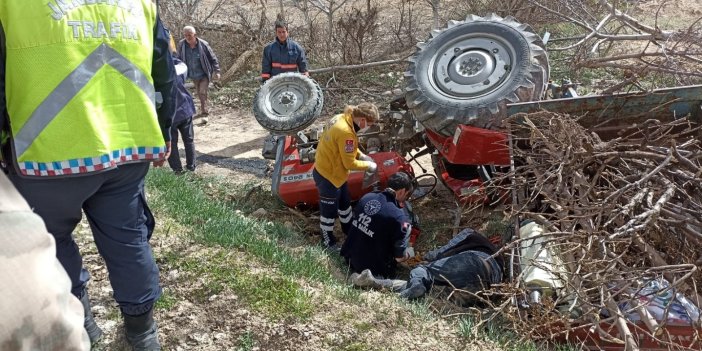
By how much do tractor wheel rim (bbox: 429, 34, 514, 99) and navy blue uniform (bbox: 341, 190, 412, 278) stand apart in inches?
38.4

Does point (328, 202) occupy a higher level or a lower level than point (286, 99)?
lower

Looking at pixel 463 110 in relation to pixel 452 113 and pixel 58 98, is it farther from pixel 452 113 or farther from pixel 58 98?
pixel 58 98

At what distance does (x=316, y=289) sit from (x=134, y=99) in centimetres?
132

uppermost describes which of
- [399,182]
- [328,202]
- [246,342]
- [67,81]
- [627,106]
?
[67,81]

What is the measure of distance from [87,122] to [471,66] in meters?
3.38

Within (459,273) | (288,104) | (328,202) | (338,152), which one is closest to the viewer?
(459,273)

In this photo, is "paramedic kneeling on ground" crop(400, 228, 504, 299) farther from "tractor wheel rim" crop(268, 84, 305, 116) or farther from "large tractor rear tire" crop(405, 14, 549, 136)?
"tractor wheel rim" crop(268, 84, 305, 116)

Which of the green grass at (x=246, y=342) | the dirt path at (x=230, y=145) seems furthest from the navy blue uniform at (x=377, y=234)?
the dirt path at (x=230, y=145)

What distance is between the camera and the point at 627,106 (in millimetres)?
4180

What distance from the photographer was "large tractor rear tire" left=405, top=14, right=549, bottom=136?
455cm

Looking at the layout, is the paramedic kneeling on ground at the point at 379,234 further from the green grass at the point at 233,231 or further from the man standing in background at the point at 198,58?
the man standing in background at the point at 198,58

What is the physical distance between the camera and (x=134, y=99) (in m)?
2.22

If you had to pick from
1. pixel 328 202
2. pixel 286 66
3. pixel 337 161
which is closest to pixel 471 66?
pixel 337 161

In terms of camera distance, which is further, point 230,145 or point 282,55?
point 230,145
